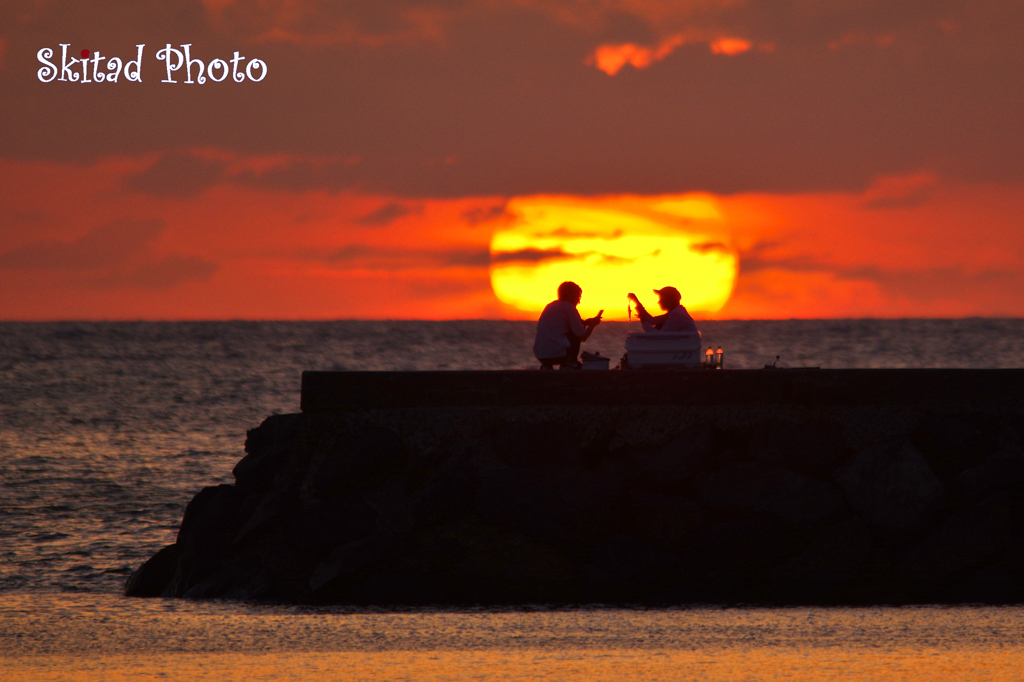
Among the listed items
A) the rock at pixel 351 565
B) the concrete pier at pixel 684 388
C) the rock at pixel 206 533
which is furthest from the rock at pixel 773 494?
the rock at pixel 206 533

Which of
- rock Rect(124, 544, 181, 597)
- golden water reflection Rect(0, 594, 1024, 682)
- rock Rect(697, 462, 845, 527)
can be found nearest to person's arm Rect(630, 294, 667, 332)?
rock Rect(697, 462, 845, 527)

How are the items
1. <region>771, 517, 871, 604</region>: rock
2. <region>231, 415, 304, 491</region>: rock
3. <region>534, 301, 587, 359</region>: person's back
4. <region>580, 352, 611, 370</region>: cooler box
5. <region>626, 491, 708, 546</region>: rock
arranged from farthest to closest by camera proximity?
<region>534, 301, 587, 359</region>: person's back
<region>580, 352, 611, 370</region>: cooler box
<region>231, 415, 304, 491</region>: rock
<region>626, 491, 708, 546</region>: rock
<region>771, 517, 871, 604</region>: rock

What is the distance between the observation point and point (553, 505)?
12.5 metres

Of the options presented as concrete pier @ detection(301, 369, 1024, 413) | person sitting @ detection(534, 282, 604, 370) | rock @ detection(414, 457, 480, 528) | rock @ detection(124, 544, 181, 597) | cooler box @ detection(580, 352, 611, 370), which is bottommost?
rock @ detection(124, 544, 181, 597)

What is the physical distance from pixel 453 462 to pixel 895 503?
14.6ft

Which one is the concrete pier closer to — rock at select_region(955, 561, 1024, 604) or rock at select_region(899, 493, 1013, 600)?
rock at select_region(899, 493, 1013, 600)

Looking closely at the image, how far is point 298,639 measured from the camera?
9961mm

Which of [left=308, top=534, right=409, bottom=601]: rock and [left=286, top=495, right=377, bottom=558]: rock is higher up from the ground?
[left=286, top=495, right=377, bottom=558]: rock

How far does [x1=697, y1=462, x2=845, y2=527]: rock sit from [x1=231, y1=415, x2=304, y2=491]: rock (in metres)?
4.65

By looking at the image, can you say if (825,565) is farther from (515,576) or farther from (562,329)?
(562,329)

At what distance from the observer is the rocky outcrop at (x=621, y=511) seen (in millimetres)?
12047

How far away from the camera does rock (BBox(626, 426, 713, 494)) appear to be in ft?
42.8

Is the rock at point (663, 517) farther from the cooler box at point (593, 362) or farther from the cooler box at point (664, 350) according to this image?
the cooler box at point (593, 362)

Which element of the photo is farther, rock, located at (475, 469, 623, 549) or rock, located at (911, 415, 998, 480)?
rock, located at (911, 415, 998, 480)
